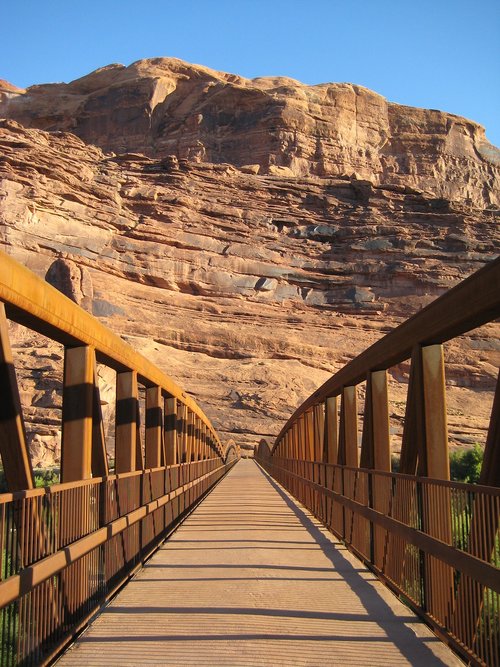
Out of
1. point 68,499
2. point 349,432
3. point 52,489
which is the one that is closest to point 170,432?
point 349,432

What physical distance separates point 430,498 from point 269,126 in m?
106

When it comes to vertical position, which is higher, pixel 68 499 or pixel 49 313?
pixel 49 313

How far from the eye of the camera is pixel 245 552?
28.9 feet

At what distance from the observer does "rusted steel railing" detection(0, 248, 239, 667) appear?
406cm

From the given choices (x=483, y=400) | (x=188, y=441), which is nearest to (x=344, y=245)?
(x=483, y=400)

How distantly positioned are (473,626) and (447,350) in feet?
219

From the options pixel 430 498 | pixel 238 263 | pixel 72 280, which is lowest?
pixel 430 498

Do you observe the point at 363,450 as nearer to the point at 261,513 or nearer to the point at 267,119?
the point at 261,513

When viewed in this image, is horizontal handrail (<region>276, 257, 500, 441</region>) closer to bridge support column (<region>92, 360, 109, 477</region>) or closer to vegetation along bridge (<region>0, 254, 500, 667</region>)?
vegetation along bridge (<region>0, 254, 500, 667</region>)

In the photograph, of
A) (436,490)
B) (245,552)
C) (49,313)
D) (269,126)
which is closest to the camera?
(49,313)

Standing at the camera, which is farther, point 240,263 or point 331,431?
point 240,263

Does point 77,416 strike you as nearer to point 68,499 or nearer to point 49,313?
point 68,499

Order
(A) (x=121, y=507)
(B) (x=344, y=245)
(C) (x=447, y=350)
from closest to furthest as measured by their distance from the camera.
A: (A) (x=121, y=507) → (C) (x=447, y=350) → (B) (x=344, y=245)

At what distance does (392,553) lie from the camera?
6.64 meters
